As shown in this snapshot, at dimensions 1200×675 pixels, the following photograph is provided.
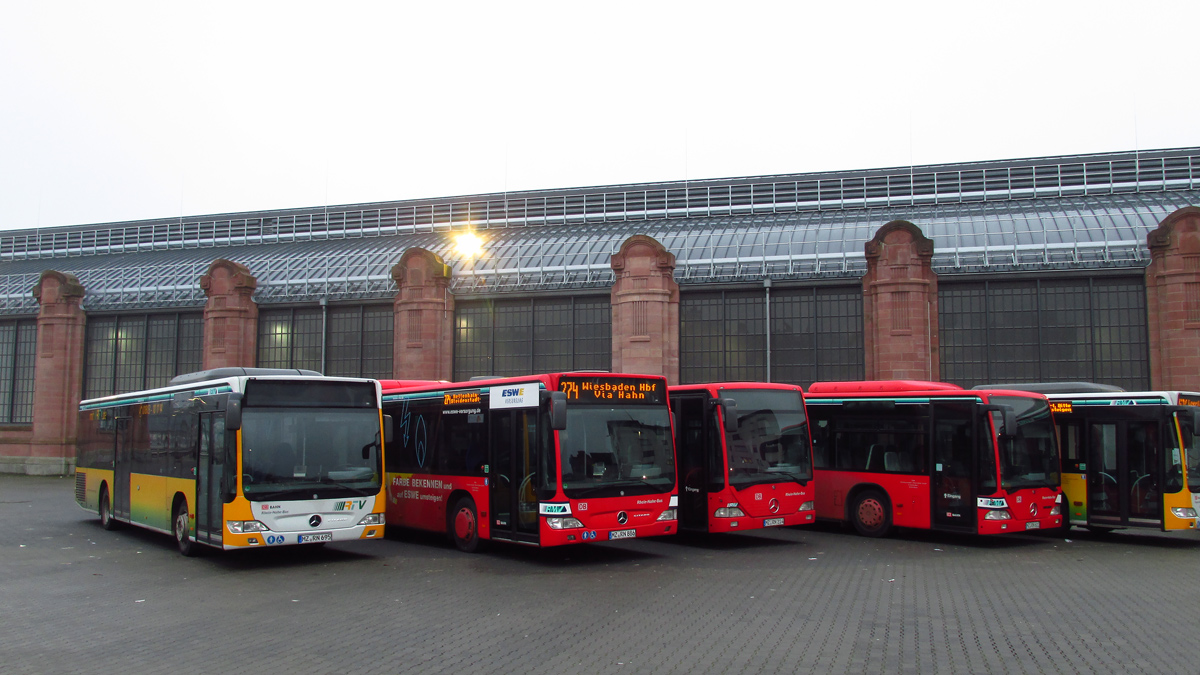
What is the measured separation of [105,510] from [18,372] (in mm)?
24302

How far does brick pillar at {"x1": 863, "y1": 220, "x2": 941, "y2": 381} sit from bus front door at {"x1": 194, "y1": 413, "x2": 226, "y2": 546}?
63.9ft

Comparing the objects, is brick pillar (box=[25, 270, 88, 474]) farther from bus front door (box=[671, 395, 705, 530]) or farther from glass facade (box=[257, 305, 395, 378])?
bus front door (box=[671, 395, 705, 530])

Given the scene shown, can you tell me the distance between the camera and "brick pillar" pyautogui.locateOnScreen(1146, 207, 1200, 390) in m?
25.6

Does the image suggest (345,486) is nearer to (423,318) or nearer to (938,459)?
(938,459)

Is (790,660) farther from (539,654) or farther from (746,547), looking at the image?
(746,547)

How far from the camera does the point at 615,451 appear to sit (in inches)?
604

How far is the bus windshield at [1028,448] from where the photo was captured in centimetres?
1745

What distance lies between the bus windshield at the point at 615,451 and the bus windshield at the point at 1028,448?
6.69 m

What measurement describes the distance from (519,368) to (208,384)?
16.8 meters

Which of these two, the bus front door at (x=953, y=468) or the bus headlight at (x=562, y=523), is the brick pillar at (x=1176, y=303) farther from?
the bus headlight at (x=562, y=523)

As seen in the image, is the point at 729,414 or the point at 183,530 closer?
the point at 183,530

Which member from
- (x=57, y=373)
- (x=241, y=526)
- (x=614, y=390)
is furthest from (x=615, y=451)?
(x=57, y=373)

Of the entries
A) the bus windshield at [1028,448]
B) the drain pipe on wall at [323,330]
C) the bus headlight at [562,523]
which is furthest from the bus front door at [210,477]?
the drain pipe on wall at [323,330]

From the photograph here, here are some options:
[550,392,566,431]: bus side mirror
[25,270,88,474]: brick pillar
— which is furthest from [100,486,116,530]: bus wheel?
[25,270,88,474]: brick pillar
